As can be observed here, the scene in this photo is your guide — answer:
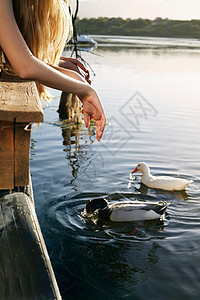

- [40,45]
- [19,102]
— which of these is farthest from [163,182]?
[19,102]

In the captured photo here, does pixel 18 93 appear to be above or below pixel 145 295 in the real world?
above

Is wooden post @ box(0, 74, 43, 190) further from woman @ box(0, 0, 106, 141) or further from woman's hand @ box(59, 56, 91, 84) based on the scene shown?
woman's hand @ box(59, 56, 91, 84)

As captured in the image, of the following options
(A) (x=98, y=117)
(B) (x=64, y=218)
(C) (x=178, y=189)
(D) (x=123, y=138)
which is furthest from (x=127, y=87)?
(A) (x=98, y=117)

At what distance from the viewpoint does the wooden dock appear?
1.67 metres

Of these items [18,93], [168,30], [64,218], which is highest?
[168,30]

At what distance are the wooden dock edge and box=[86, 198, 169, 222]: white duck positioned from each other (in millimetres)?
3683

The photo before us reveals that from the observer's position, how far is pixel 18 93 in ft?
5.66

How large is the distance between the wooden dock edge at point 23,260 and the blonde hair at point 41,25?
0.85 m

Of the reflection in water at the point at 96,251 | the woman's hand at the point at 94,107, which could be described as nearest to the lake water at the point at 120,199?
the reflection in water at the point at 96,251

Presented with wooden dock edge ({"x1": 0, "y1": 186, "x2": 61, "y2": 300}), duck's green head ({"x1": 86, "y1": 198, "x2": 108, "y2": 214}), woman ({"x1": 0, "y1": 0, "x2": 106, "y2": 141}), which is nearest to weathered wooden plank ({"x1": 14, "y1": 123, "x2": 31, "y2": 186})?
wooden dock edge ({"x1": 0, "y1": 186, "x2": 61, "y2": 300})

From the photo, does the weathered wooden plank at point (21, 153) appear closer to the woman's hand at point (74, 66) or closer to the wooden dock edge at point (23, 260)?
the wooden dock edge at point (23, 260)

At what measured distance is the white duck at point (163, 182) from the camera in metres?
6.77

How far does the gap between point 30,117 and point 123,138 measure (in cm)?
853

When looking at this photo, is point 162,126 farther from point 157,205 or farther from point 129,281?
point 129,281
